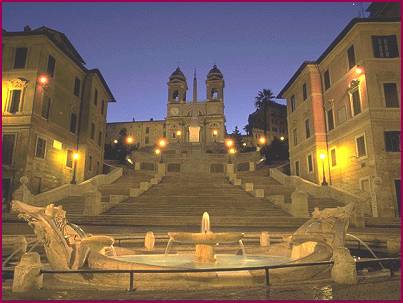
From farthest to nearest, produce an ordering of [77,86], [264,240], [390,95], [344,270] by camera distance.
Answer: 1. [77,86]
2. [390,95]
3. [264,240]
4. [344,270]

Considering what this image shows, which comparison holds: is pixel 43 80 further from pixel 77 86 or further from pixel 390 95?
pixel 390 95

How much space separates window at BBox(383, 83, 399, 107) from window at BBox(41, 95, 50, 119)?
96.7 ft

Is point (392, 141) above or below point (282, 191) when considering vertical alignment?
above

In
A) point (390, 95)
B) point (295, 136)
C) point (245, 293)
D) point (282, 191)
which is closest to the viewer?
point (245, 293)

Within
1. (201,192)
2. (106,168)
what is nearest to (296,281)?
(201,192)

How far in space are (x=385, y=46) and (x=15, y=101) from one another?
32.0 meters

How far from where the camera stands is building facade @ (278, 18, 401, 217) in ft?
73.5

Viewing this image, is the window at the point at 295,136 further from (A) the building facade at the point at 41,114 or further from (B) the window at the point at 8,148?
(B) the window at the point at 8,148

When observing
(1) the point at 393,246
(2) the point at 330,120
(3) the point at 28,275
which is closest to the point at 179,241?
(3) the point at 28,275

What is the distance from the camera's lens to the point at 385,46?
25.1m

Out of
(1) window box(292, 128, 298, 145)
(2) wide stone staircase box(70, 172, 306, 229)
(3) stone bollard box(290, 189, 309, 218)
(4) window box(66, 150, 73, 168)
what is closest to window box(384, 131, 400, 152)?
(3) stone bollard box(290, 189, 309, 218)

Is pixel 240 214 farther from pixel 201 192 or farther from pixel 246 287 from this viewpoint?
pixel 246 287

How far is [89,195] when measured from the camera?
59.8 feet

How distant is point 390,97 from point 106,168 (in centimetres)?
3300
